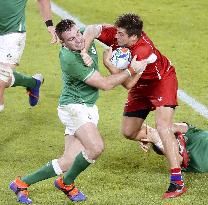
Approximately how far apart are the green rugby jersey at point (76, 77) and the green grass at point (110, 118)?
95 cm

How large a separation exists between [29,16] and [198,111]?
17.9 feet

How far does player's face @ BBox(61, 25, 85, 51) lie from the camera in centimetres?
835

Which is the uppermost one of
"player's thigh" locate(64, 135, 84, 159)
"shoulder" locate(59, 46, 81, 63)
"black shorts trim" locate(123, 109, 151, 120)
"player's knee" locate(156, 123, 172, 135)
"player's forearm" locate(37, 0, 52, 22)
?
"shoulder" locate(59, 46, 81, 63)

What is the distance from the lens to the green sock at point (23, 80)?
10.9 m

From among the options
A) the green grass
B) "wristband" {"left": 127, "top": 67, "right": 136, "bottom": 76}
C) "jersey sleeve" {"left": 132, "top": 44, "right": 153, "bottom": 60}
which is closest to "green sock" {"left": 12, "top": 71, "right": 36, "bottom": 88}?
the green grass

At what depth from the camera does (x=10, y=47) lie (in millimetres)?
10453

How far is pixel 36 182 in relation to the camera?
863 cm

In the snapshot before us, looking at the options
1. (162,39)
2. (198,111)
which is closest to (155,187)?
(198,111)

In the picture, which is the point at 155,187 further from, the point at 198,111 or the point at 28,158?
the point at 198,111

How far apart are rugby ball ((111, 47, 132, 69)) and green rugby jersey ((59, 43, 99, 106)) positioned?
21cm

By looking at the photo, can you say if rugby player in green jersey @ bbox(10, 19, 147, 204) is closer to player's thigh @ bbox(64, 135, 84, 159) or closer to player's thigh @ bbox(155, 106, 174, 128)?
player's thigh @ bbox(64, 135, 84, 159)

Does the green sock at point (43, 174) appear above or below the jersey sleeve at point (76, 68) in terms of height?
below

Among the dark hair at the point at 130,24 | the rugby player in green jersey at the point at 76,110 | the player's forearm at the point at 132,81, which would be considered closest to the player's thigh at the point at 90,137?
the rugby player in green jersey at the point at 76,110

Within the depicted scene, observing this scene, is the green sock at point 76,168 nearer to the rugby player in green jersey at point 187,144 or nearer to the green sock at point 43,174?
the green sock at point 43,174
